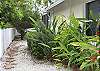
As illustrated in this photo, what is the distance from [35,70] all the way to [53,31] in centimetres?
252

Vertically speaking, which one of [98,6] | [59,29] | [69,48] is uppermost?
[98,6]

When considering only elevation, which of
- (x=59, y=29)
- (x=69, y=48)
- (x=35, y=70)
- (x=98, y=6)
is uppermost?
(x=98, y=6)

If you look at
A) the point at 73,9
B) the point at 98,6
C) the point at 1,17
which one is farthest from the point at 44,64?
the point at 1,17

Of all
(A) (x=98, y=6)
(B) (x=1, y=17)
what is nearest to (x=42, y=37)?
(A) (x=98, y=6)

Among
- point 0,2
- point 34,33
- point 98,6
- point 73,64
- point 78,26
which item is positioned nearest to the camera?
point 73,64

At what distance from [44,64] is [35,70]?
3.40 feet

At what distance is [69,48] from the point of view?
306 inches

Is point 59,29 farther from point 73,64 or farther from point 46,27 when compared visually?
point 73,64

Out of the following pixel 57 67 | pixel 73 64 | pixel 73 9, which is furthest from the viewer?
pixel 73 9

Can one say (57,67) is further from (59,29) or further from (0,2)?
(0,2)

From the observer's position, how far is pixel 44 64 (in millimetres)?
9117

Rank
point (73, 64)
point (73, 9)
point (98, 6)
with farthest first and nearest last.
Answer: point (73, 9), point (98, 6), point (73, 64)

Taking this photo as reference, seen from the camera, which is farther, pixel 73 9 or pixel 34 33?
pixel 73 9

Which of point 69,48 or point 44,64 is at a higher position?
point 69,48
